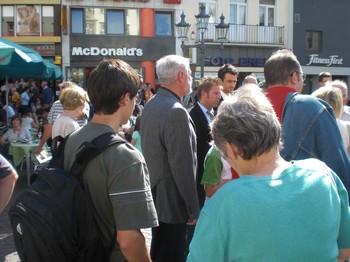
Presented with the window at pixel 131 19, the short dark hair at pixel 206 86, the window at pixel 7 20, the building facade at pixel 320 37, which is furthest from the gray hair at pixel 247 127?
the building facade at pixel 320 37

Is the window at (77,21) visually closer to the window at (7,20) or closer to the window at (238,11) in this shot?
the window at (7,20)

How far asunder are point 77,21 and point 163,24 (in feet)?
14.8

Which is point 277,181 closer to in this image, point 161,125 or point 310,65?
point 161,125

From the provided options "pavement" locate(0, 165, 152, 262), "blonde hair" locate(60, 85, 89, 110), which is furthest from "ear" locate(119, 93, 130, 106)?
"pavement" locate(0, 165, 152, 262)

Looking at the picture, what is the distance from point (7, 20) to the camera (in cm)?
2289

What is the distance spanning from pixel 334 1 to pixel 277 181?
29.3m

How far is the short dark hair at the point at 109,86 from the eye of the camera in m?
2.04

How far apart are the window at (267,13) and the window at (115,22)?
817cm

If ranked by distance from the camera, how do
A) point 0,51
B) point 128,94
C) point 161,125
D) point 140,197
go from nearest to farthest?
point 140,197 < point 128,94 < point 161,125 < point 0,51

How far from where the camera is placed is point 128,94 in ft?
6.84

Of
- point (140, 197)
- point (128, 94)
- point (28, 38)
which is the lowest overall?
point (140, 197)

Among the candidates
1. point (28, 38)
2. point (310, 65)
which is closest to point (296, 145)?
point (28, 38)

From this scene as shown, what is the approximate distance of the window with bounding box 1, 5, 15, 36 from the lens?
2278 centimetres

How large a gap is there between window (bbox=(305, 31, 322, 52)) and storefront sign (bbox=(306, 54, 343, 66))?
534 millimetres
